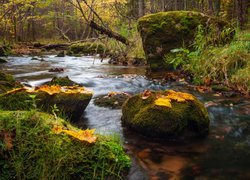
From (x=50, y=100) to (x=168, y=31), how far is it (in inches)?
220

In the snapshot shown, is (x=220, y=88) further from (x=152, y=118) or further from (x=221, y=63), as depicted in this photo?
(x=152, y=118)

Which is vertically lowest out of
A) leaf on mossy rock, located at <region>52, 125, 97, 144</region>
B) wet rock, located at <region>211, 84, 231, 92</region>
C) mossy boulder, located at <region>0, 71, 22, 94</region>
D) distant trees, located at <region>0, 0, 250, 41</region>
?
wet rock, located at <region>211, 84, 231, 92</region>

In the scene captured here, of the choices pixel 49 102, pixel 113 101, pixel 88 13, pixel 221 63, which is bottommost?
pixel 113 101

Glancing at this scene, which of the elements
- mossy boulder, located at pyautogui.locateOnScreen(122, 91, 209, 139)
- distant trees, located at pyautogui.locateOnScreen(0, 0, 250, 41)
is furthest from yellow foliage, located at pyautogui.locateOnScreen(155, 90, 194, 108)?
distant trees, located at pyautogui.locateOnScreen(0, 0, 250, 41)

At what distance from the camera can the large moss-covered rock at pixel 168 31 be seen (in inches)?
351

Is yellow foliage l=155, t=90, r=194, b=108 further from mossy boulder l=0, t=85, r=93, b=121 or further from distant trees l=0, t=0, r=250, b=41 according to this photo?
distant trees l=0, t=0, r=250, b=41

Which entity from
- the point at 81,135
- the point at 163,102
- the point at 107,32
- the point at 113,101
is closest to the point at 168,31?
the point at 107,32

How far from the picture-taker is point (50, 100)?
4301 millimetres

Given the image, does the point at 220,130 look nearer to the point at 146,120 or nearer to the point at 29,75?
the point at 146,120

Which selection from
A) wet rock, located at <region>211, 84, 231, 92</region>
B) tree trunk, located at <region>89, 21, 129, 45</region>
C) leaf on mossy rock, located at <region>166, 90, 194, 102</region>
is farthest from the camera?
tree trunk, located at <region>89, 21, 129, 45</region>

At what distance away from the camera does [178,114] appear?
3.99 m

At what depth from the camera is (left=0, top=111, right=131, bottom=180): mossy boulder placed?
244cm

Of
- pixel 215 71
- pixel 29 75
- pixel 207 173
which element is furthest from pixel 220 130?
pixel 29 75

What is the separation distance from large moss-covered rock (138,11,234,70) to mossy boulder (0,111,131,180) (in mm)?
6633
